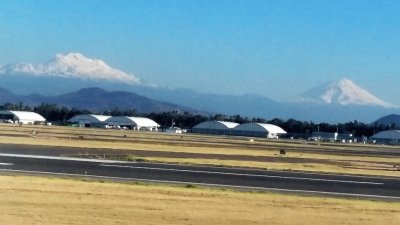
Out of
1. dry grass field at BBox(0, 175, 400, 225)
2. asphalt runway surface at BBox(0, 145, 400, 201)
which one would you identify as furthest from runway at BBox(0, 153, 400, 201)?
dry grass field at BBox(0, 175, 400, 225)

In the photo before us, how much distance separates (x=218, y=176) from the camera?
37250mm

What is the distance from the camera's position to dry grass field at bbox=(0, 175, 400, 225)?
17.9 meters

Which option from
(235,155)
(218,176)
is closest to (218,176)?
(218,176)

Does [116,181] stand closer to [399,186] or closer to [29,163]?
[29,163]

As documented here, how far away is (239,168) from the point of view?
149ft

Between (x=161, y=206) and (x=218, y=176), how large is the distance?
16.5 metres

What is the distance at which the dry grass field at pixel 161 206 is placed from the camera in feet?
58.6

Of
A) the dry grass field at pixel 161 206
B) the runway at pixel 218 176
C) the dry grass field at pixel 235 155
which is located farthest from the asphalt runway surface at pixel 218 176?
the dry grass field at pixel 235 155

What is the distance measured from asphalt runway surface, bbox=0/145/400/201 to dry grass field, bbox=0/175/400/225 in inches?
173

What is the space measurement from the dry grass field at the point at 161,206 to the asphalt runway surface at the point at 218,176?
173 inches

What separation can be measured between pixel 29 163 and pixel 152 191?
50.6ft

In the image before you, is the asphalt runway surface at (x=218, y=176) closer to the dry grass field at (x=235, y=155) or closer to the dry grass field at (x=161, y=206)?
the dry grass field at (x=161, y=206)

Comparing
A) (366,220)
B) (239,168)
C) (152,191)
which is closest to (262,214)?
(366,220)

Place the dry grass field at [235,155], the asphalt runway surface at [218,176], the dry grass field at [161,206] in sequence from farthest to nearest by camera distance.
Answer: the dry grass field at [235,155]
the asphalt runway surface at [218,176]
the dry grass field at [161,206]
